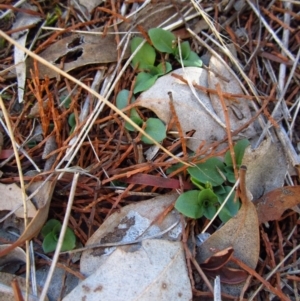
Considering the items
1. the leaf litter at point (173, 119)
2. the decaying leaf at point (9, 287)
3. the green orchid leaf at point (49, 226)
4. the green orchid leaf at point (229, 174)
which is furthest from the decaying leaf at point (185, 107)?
the decaying leaf at point (9, 287)

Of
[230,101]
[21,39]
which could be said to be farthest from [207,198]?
[21,39]

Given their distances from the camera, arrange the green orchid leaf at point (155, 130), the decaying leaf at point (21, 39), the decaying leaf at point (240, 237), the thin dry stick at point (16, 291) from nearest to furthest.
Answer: the thin dry stick at point (16, 291)
the decaying leaf at point (240, 237)
the green orchid leaf at point (155, 130)
the decaying leaf at point (21, 39)

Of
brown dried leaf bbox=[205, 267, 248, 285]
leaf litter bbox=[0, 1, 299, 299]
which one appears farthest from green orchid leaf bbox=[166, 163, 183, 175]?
brown dried leaf bbox=[205, 267, 248, 285]

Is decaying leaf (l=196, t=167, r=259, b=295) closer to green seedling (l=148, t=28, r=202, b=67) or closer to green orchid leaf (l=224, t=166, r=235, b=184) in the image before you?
green orchid leaf (l=224, t=166, r=235, b=184)

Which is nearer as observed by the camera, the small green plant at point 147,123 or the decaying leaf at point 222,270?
the decaying leaf at point 222,270

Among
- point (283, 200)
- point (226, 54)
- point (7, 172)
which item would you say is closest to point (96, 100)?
point (7, 172)

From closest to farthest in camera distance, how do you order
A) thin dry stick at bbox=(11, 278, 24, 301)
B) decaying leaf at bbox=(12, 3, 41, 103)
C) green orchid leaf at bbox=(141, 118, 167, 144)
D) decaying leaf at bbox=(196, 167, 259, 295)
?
thin dry stick at bbox=(11, 278, 24, 301)
decaying leaf at bbox=(196, 167, 259, 295)
green orchid leaf at bbox=(141, 118, 167, 144)
decaying leaf at bbox=(12, 3, 41, 103)

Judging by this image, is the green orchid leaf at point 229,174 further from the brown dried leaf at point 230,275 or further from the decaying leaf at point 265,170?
the brown dried leaf at point 230,275
